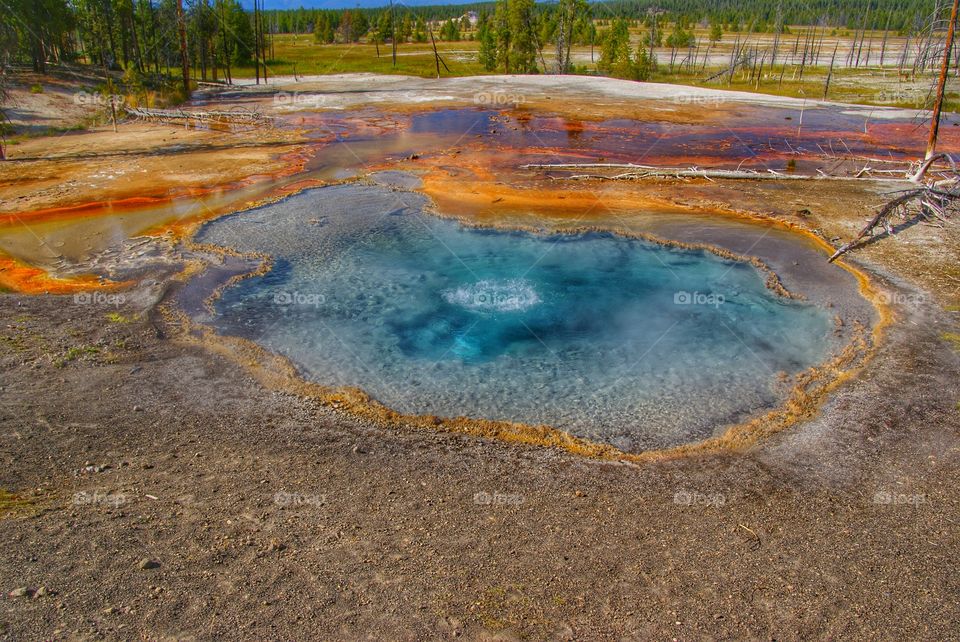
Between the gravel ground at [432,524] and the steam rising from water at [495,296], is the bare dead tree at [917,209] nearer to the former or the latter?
the gravel ground at [432,524]

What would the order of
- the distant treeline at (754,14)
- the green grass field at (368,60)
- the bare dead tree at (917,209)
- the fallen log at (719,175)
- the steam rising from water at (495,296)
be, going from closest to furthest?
the steam rising from water at (495,296) → the bare dead tree at (917,209) → the fallen log at (719,175) → the green grass field at (368,60) → the distant treeline at (754,14)

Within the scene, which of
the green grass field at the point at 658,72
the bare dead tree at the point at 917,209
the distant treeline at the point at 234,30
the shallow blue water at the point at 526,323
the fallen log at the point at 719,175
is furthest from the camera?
the green grass field at the point at 658,72

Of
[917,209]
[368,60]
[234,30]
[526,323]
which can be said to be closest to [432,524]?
[526,323]

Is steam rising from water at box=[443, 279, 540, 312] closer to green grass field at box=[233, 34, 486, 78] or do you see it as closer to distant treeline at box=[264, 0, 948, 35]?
green grass field at box=[233, 34, 486, 78]

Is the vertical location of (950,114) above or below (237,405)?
above

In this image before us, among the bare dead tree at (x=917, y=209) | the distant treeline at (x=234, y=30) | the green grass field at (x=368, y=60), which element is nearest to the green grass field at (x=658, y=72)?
the green grass field at (x=368, y=60)

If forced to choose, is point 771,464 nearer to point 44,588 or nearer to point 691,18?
point 44,588

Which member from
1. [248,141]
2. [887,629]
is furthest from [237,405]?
[248,141]
